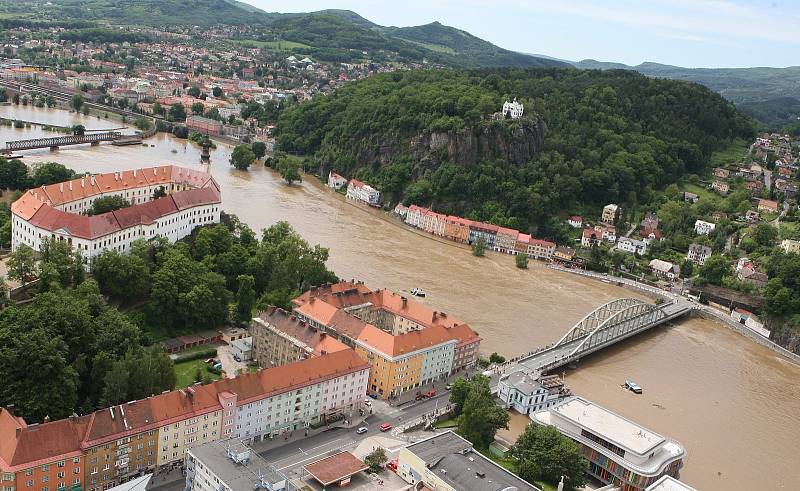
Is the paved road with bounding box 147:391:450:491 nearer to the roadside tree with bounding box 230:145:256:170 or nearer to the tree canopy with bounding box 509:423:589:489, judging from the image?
the tree canopy with bounding box 509:423:589:489

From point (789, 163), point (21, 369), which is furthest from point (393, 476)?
point (789, 163)

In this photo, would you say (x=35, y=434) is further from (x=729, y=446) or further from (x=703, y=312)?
(x=703, y=312)

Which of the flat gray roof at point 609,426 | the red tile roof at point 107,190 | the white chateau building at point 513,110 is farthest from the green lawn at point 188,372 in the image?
the white chateau building at point 513,110

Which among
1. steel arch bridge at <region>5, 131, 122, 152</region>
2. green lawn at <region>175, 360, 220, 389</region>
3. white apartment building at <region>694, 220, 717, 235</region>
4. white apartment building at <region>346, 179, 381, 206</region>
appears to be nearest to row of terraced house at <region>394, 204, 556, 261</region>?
white apartment building at <region>346, 179, 381, 206</region>

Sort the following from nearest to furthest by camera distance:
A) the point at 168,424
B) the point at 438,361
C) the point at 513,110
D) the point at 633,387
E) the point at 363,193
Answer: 1. the point at 168,424
2. the point at 438,361
3. the point at 633,387
4. the point at 363,193
5. the point at 513,110

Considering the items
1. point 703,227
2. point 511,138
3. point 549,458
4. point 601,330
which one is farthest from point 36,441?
point 511,138

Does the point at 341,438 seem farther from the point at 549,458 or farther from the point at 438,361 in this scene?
the point at 549,458
